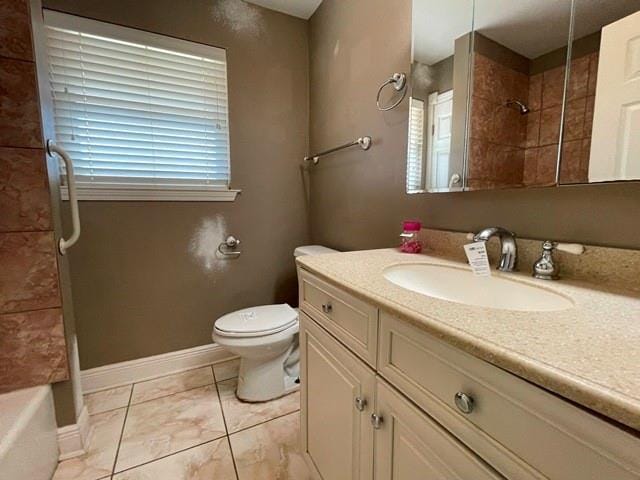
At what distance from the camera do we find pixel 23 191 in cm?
113

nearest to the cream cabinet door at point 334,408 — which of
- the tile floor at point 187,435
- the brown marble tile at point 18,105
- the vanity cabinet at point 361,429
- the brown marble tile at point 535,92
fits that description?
the vanity cabinet at point 361,429

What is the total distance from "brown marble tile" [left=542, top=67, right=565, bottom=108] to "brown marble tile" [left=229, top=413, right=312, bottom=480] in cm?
145

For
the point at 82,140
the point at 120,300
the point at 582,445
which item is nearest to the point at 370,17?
the point at 82,140

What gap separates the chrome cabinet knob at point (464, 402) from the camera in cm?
48

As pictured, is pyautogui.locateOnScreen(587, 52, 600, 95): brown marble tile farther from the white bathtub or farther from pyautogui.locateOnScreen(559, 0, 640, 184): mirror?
the white bathtub

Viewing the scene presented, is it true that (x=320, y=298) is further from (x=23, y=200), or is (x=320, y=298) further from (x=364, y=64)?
(x=364, y=64)

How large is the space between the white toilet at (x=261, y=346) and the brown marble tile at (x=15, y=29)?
136 centimetres

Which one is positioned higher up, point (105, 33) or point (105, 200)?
point (105, 33)

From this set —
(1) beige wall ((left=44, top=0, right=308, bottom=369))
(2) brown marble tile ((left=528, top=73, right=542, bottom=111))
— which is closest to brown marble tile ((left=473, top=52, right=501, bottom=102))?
(2) brown marble tile ((left=528, top=73, right=542, bottom=111))

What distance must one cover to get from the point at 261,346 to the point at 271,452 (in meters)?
0.45

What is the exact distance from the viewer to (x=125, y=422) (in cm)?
148

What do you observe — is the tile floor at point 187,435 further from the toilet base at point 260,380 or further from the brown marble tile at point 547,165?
the brown marble tile at point 547,165

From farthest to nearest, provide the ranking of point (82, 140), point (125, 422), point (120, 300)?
point (120, 300)
point (82, 140)
point (125, 422)

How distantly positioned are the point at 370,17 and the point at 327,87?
0.48 m
